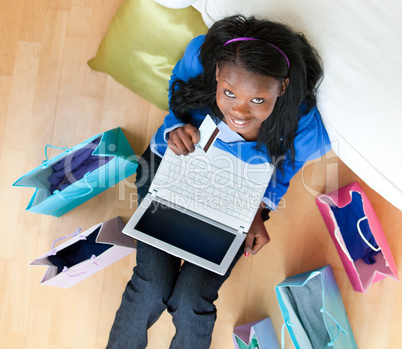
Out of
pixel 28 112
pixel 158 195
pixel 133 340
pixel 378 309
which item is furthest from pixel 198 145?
pixel 378 309

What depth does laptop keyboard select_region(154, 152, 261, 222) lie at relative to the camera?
3.46 ft

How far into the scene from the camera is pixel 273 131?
981 mm

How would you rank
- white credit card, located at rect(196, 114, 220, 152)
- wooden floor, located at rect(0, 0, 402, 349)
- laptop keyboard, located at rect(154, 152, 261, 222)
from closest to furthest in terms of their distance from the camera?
white credit card, located at rect(196, 114, 220, 152)
laptop keyboard, located at rect(154, 152, 261, 222)
wooden floor, located at rect(0, 0, 402, 349)

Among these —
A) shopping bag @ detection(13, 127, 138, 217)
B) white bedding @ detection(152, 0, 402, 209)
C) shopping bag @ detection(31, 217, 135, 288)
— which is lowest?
shopping bag @ detection(31, 217, 135, 288)

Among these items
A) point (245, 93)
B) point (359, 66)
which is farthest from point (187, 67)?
point (359, 66)

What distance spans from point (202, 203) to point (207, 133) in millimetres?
199

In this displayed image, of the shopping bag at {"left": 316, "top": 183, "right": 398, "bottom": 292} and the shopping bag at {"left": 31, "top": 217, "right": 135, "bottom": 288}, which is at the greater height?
the shopping bag at {"left": 316, "top": 183, "right": 398, "bottom": 292}

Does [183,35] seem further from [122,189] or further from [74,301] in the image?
[74,301]

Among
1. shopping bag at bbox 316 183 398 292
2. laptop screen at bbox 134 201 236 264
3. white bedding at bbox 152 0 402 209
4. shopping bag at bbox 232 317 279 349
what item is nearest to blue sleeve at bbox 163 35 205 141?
white bedding at bbox 152 0 402 209

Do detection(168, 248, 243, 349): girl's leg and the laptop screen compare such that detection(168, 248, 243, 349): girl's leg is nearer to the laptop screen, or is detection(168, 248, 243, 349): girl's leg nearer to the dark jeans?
the dark jeans

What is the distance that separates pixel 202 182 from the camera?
107cm

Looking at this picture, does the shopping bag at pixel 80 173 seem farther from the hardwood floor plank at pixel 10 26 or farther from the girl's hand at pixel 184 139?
the hardwood floor plank at pixel 10 26

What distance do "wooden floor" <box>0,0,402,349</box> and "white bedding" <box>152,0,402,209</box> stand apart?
39 centimetres

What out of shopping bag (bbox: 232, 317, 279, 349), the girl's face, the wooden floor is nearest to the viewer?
the girl's face
